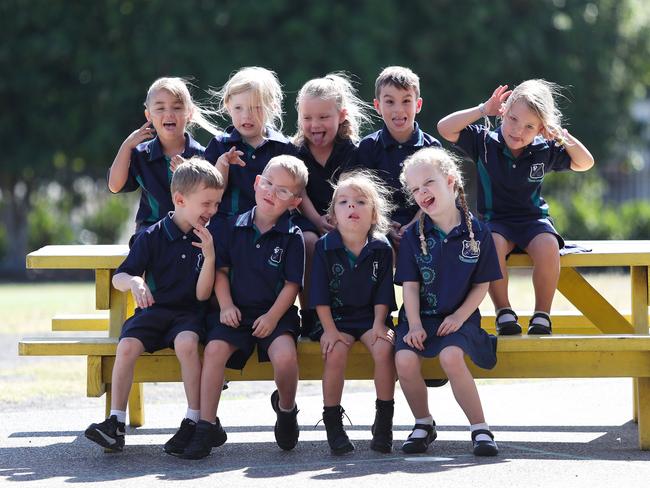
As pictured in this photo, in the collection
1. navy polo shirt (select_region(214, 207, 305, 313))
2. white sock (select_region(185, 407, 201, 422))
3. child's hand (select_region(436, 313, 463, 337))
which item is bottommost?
white sock (select_region(185, 407, 201, 422))

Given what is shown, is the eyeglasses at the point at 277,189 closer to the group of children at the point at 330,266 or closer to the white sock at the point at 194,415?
the group of children at the point at 330,266

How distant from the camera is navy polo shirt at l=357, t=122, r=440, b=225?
22.3ft

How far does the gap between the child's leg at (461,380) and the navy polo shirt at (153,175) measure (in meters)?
1.89

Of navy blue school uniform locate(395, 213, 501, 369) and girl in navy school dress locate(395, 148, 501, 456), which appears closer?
girl in navy school dress locate(395, 148, 501, 456)

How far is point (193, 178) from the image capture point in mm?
6148

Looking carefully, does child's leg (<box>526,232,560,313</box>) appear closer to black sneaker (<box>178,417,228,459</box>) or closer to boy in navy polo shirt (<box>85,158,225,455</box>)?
boy in navy polo shirt (<box>85,158,225,455</box>)

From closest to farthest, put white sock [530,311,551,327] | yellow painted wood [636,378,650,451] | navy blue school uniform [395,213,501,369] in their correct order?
navy blue school uniform [395,213,501,369] → yellow painted wood [636,378,650,451] → white sock [530,311,551,327]

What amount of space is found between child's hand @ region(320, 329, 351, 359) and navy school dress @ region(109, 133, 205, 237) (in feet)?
4.39

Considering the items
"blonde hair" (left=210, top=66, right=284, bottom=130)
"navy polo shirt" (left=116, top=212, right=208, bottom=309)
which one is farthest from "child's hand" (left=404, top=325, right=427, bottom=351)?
"blonde hair" (left=210, top=66, right=284, bottom=130)

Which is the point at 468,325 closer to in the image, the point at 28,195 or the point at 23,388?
the point at 23,388

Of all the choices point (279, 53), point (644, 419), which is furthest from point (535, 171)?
point (279, 53)

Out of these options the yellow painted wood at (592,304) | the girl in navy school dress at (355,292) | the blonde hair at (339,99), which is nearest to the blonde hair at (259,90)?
the blonde hair at (339,99)

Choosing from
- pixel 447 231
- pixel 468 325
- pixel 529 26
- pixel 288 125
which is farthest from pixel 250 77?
pixel 529 26

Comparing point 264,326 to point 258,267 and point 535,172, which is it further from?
point 535,172
